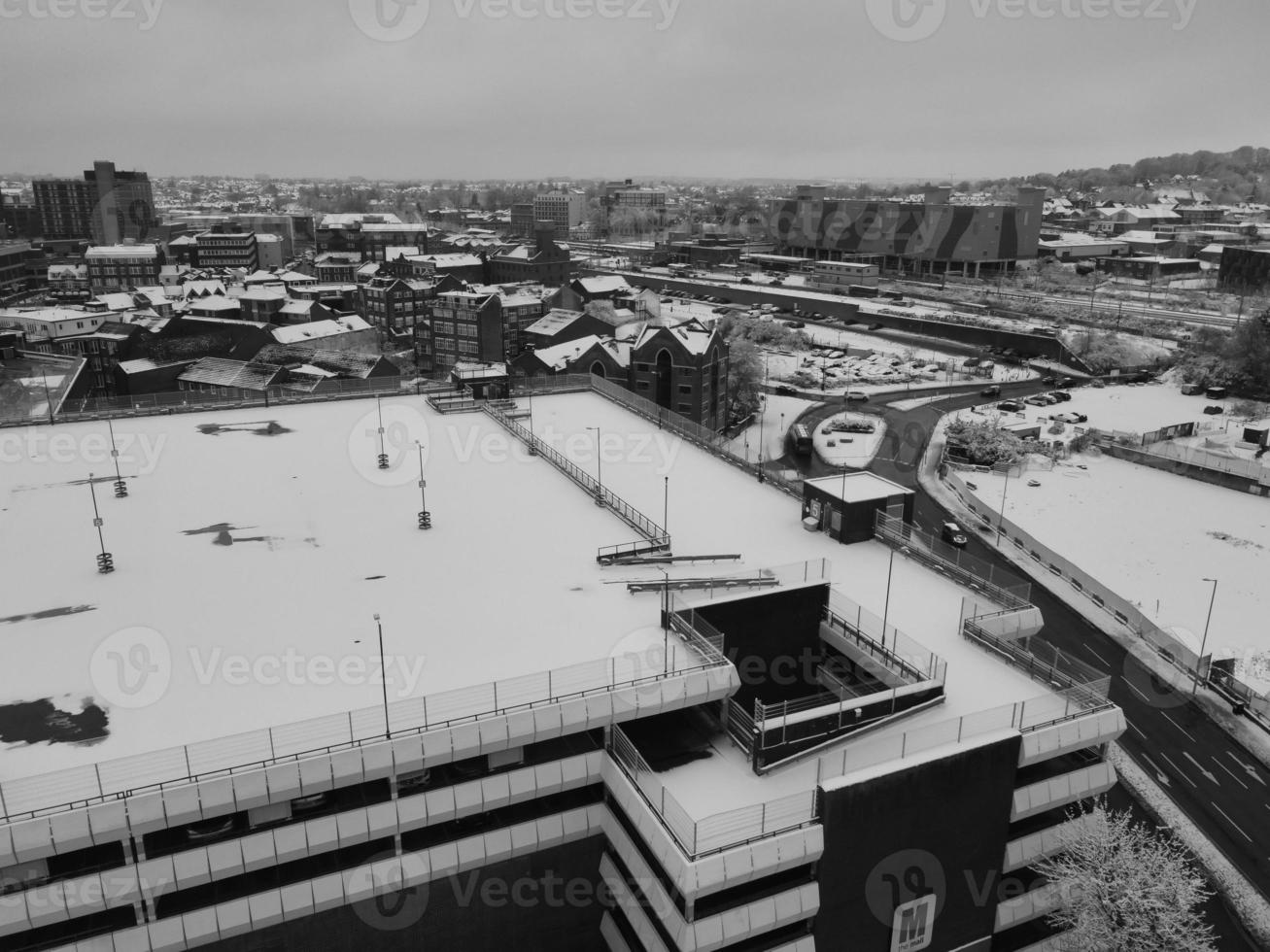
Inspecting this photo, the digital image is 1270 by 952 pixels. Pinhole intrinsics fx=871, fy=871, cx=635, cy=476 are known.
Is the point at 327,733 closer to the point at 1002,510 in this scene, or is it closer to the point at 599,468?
the point at 599,468

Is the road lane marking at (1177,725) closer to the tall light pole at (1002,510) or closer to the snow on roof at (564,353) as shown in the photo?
the tall light pole at (1002,510)

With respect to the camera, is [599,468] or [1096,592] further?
[1096,592]

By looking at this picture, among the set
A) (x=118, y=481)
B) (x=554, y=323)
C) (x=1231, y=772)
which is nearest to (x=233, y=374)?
(x=554, y=323)

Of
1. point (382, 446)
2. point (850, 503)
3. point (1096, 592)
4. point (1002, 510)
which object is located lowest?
point (1096, 592)

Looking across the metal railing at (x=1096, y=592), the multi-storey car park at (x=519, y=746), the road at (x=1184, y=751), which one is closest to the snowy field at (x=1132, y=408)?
the metal railing at (x=1096, y=592)

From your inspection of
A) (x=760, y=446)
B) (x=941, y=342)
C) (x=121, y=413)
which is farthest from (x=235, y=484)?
(x=941, y=342)

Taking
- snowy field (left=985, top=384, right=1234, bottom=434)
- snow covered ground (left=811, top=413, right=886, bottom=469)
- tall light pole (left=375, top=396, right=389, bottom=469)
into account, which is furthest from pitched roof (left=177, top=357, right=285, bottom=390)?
snowy field (left=985, top=384, right=1234, bottom=434)
